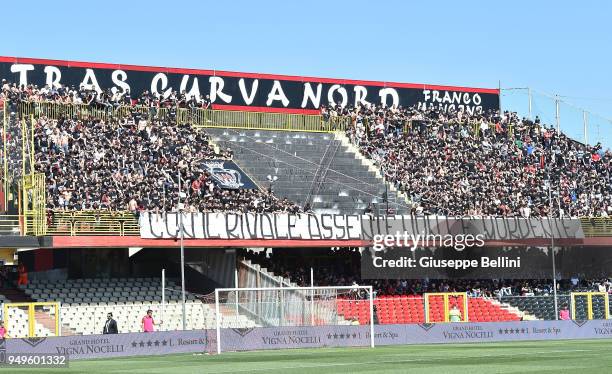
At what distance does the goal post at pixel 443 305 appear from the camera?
50.7 m

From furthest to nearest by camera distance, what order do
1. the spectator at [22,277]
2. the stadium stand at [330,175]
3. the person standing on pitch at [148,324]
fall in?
the spectator at [22,277] < the stadium stand at [330,175] < the person standing on pitch at [148,324]

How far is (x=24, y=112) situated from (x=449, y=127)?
24920 millimetres

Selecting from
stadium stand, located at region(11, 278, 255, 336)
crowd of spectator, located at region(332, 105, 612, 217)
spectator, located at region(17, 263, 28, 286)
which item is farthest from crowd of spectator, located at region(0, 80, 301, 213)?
crowd of spectator, located at region(332, 105, 612, 217)

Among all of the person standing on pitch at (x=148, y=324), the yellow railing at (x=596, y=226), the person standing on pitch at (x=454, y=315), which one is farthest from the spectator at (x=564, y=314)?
the person standing on pitch at (x=148, y=324)

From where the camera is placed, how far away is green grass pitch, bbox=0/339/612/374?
27.4 meters

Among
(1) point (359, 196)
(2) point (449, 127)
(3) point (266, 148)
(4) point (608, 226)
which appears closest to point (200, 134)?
(3) point (266, 148)

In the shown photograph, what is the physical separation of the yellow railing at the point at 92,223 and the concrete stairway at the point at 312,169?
37.3 ft

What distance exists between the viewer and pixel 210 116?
71.5m

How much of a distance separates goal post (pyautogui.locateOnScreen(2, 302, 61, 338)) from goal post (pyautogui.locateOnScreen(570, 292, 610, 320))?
21041 mm

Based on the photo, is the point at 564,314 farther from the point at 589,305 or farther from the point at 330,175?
the point at 330,175

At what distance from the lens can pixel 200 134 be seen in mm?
68312

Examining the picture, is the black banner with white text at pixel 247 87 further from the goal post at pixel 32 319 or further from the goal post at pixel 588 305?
the goal post at pixel 588 305

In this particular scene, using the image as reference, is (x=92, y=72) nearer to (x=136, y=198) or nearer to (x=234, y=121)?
(x=234, y=121)

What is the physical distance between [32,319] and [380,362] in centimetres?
1671
